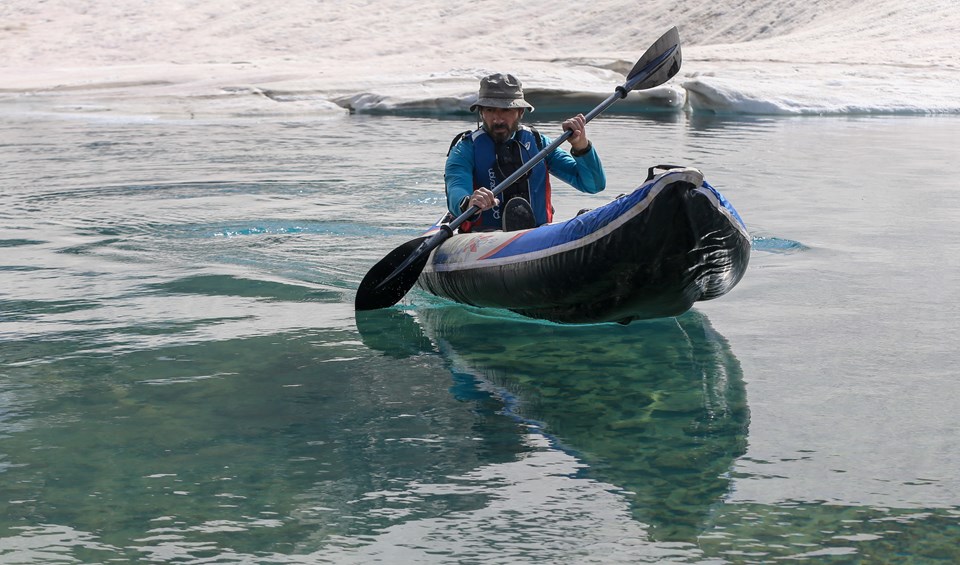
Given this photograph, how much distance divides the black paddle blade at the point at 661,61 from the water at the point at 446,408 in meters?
1.24

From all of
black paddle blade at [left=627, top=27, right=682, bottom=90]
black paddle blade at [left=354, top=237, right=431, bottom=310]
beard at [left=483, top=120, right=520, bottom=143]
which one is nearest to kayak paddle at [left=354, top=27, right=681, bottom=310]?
black paddle blade at [left=354, top=237, right=431, bottom=310]

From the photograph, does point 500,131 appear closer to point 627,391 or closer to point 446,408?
point 627,391

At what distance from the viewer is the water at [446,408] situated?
3.04 meters

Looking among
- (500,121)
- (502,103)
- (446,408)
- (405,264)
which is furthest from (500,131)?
(446,408)

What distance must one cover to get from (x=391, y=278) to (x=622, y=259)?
60.0 inches

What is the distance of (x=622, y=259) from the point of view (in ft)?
13.9

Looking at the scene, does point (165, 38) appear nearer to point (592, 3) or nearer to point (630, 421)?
point (592, 3)

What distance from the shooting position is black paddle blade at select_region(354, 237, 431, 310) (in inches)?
213

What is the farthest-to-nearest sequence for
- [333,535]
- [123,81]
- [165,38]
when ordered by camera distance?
[165,38] → [123,81] → [333,535]

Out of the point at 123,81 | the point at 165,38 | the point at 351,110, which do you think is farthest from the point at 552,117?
the point at 165,38

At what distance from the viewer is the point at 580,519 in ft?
10.2

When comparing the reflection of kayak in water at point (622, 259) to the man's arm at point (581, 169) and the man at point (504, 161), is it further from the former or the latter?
the man's arm at point (581, 169)

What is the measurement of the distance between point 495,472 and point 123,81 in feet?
60.7

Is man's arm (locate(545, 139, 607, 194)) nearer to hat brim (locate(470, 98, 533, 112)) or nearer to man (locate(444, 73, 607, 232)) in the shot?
man (locate(444, 73, 607, 232))
